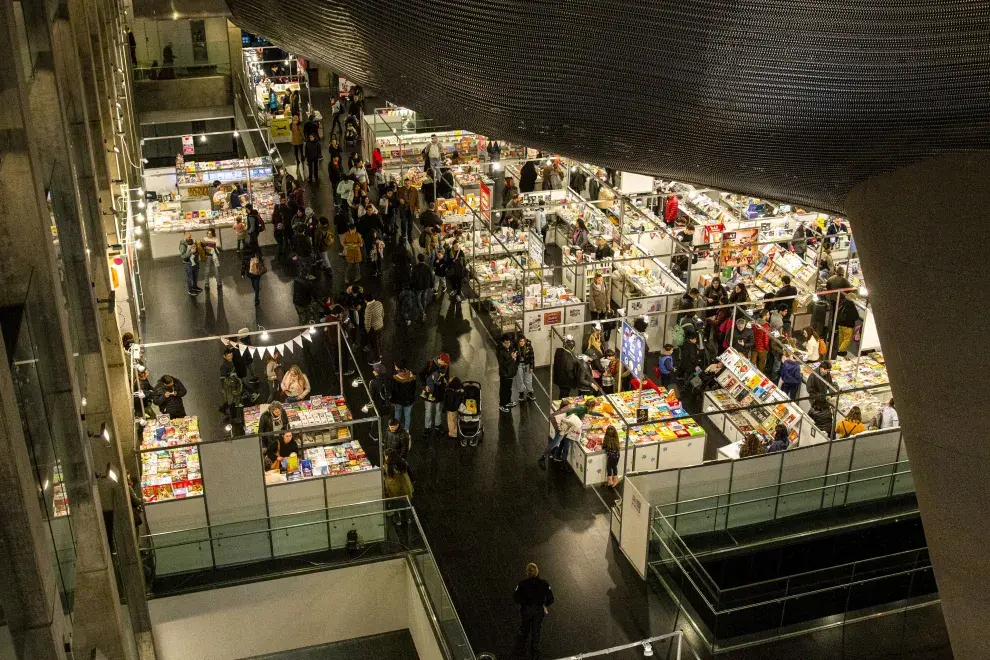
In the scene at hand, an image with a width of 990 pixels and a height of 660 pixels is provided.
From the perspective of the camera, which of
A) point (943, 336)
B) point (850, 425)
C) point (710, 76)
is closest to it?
point (710, 76)

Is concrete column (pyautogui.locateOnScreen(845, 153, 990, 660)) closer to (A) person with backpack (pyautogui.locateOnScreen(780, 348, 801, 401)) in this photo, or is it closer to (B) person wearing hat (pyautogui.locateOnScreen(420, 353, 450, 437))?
(B) person wearing hat (pyautogui.locateOnScreen(420, 353, 450, 437))

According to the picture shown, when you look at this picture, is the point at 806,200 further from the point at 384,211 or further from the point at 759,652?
the point at 384,211

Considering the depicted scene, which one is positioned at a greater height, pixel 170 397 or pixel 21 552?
pixel 21 552

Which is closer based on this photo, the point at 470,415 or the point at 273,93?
the point at 470,415

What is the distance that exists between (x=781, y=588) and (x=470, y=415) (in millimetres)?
4770

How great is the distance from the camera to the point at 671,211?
20859 millimetres

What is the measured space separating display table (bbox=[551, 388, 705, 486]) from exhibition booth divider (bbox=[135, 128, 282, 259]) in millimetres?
9909

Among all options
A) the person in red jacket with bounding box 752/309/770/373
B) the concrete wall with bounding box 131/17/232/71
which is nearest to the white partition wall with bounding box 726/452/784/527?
the person in red jacket with bounding box 752/309/770/373

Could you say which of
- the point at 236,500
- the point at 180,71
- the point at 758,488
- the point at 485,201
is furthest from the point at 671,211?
the point at 180,71

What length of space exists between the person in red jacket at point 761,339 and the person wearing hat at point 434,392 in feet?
15.2

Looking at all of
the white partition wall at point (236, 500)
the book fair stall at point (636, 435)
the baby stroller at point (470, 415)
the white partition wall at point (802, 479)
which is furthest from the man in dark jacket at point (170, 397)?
the white partition wall at point (802, 479)

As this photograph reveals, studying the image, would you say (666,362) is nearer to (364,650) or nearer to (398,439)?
(398,439)

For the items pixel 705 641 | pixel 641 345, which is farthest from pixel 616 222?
pixel 705 641

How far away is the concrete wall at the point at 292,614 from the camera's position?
11.7 meters
